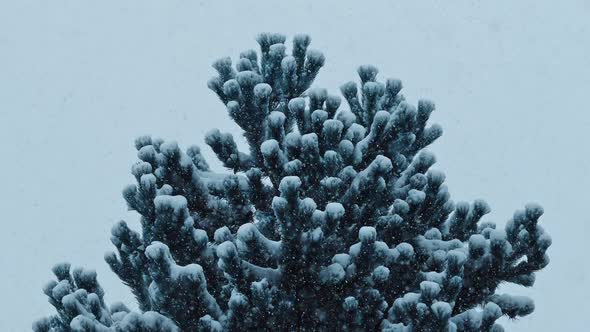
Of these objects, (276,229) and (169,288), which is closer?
(169,288)

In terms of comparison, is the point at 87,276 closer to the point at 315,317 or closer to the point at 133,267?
the point at 133,267

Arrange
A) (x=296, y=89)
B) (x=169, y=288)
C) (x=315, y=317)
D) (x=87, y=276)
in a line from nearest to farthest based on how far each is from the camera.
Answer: (x=169, y=288), (x=315, y=317), (x=87, y=276), (x=296, y=89)

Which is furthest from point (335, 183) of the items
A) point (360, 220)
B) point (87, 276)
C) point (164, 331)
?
point (87, 276)

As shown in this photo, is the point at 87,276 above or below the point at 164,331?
above

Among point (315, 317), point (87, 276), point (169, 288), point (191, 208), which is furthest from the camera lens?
point (191, 208)

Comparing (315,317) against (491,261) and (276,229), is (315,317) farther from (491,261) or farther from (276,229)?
(491,261)

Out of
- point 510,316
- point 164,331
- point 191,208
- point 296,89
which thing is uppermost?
point 296,89
